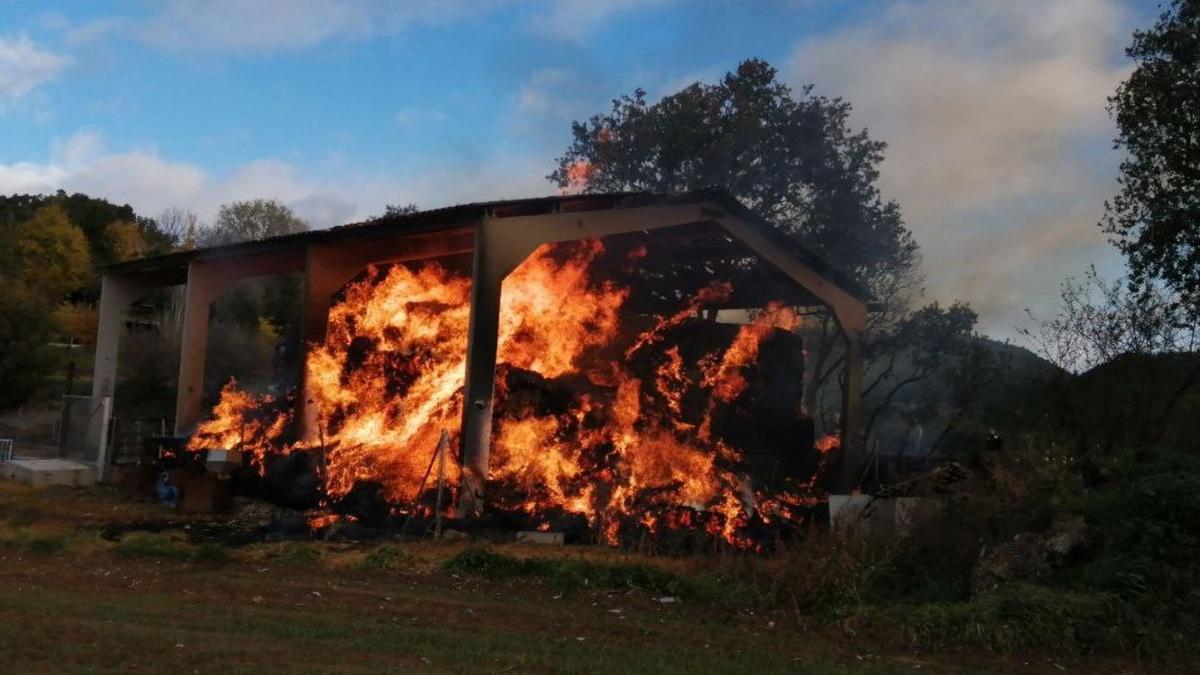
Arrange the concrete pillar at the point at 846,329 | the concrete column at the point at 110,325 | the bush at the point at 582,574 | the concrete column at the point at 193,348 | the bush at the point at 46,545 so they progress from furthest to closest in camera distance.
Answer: the concrete column at the point at 110,325
the concrete column at the point at 193,348
the concrete pillar at the point at 846,329
the bush at the point at 46,545
the bush at the point at 582,574

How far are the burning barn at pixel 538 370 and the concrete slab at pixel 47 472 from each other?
2.90ft

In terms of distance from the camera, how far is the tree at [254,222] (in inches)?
2317

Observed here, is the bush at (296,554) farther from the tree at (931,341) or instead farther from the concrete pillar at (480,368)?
the tree at (931,341)

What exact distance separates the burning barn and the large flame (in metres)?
0.04

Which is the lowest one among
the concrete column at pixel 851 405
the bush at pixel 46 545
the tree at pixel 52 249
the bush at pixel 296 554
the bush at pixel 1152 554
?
the bush at pixel 46 545

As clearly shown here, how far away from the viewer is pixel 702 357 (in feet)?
61.8

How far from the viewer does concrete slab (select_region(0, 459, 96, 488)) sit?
1888 centimetres

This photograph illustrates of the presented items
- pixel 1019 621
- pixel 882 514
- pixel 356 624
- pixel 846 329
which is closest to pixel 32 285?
pixel 846 329

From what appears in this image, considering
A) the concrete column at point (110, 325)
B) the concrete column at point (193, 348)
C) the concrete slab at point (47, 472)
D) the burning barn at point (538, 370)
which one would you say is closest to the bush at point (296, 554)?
the burning barn at point (538, 370)

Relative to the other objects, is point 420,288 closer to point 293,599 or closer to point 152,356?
point 293,599

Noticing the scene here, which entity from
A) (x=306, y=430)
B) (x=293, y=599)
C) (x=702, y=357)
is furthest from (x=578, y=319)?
(x=293, y=599)

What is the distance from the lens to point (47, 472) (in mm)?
18969

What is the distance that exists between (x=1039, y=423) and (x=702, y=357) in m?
6.61

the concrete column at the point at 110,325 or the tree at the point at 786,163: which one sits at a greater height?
the tree at the point at 786,163
